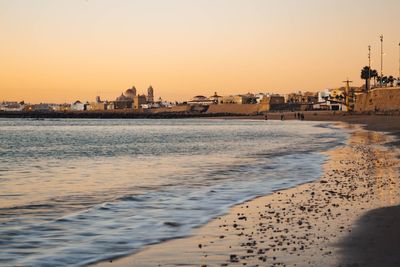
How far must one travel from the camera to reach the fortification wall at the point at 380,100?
120562mm

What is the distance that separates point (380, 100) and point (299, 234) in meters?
124

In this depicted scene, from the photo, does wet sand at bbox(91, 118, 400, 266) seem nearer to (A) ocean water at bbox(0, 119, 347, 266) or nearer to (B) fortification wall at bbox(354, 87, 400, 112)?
(A) ocean water at bbox(0, 119, 347, 266)

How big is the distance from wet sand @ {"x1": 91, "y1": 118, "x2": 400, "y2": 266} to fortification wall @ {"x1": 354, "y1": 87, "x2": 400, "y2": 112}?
355ft

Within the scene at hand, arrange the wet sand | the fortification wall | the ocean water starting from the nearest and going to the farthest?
the wet sand → the ocean water → the fortification wall

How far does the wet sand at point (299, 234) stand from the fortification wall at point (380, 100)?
355 ft

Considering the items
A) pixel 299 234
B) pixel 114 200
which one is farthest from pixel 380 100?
pixel 299 234

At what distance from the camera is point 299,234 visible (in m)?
10.1

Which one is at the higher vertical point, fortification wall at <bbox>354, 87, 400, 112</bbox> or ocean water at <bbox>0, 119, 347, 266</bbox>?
fortification wall at <bbox>354, 87, 400, 112</bbox>

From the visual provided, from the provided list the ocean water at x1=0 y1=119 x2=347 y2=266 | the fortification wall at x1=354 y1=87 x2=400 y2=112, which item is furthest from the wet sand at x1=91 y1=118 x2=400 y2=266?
the fortification wall at x1=354 y1=87 x2=400 y2=112

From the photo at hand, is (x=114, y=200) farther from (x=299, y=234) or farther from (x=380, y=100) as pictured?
(x=380, y=100)

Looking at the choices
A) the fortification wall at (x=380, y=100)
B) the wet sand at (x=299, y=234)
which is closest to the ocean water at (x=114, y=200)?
the wet sand at (x=299, y=234)

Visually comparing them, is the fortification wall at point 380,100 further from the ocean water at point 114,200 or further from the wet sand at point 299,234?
the wet sand at point 299,234

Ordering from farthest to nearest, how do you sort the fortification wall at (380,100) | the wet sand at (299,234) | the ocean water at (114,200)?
the fortification wall at (380,100)
the ocean water at (114,200)
the wet sand at (299,234)

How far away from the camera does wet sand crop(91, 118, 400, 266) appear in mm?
8375
